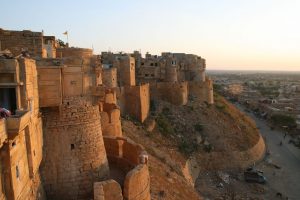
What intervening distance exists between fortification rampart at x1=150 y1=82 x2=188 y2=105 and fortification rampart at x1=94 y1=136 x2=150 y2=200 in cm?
2134

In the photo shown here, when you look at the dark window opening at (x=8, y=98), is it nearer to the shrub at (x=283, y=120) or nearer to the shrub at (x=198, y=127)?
the shrub at (x=198, y=127)

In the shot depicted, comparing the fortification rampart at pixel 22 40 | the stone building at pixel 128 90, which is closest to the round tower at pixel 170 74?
the stone building at pixel 128 90

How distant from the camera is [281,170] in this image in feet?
102

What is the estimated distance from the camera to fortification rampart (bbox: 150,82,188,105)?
33.0m

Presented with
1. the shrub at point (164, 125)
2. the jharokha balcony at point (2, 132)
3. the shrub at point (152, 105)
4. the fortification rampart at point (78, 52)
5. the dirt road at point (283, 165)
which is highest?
the fortification rampart at point (78, 52)

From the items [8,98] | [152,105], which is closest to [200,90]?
[152,105]

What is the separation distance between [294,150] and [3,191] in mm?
38411

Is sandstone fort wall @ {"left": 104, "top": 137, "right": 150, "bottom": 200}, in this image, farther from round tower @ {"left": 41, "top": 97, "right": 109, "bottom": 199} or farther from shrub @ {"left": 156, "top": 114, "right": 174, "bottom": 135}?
shrub @ {"left": 156, "top": 114, "right": 174, "bottom": 135}

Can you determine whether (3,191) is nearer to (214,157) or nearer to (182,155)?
(182,155)

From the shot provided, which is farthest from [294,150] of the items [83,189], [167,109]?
[83,189]

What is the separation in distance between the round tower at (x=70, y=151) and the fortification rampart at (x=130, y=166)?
3.09ft

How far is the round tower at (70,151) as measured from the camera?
834 centimetres

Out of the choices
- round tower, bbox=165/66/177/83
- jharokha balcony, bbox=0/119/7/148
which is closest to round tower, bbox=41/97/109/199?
jharokha balcony, bbox=0/119/7/148

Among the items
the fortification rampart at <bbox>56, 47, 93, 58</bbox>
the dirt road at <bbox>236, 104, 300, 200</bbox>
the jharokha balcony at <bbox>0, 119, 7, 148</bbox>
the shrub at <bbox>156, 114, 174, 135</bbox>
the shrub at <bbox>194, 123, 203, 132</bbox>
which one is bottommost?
the dirt road at <bbox>236, 104, 300, 200</bbox>
